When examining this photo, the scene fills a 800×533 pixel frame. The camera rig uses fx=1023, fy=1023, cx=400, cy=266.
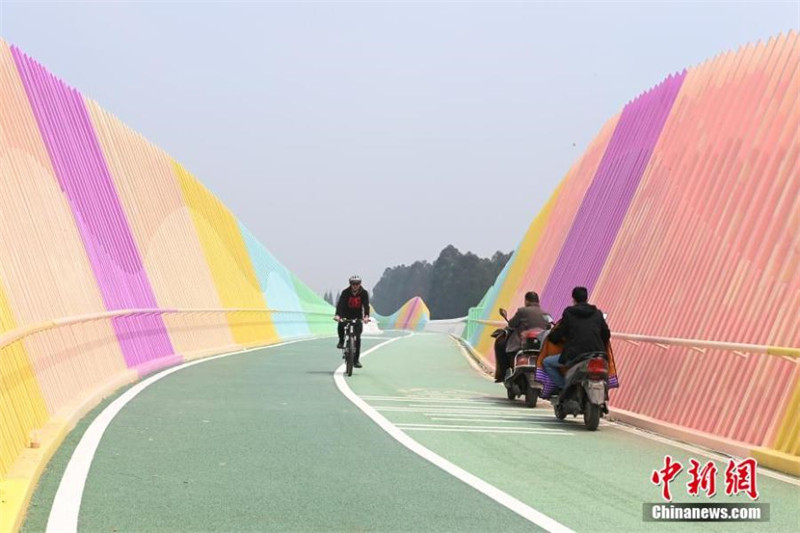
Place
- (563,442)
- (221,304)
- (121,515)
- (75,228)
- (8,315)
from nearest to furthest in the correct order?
1. (121,515)
2. (8,315)
3. (563,442)
4. (75,228)
5. (221,304)

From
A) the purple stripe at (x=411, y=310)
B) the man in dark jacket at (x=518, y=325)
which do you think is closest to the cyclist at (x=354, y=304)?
the man in dark jacket at (x=518, y=325)

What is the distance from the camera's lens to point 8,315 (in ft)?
31.8

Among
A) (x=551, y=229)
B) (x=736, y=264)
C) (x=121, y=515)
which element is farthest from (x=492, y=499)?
(x=551, y=229)

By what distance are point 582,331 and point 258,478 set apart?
582 cm

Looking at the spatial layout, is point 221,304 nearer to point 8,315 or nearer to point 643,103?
point 643,103

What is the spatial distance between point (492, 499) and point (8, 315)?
5147 mm

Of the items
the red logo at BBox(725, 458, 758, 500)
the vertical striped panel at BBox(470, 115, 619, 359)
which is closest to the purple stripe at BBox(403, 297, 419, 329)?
the vertical striped panel at BBox(470, 115, 619, 359)

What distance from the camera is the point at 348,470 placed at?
8.26 metres

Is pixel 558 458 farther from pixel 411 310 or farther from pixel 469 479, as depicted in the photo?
pixel 411 310

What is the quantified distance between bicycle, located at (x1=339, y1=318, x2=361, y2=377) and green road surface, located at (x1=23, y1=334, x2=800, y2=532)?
4.61 meters

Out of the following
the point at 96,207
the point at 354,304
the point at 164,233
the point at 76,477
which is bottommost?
the point at 354,304

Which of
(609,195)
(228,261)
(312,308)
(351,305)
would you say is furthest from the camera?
(312,308)

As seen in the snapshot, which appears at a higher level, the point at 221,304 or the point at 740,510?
the point at 221,304

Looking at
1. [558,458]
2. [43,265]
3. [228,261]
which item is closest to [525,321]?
[558,458]
